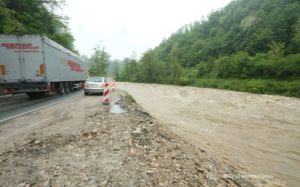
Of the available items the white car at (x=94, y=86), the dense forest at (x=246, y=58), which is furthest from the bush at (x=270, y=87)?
the white car at (x=94, y=86)

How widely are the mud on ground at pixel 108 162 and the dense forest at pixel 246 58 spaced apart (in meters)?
28.4

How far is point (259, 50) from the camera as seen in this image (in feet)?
209

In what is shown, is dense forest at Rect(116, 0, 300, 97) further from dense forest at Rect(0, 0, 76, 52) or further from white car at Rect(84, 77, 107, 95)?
dense forest at Rect(0, 0, 76, 52)

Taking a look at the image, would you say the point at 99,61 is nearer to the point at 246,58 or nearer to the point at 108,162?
the point at 246,58

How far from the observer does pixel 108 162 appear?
4121 mm

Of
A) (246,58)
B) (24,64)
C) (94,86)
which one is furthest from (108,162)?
(246,58)

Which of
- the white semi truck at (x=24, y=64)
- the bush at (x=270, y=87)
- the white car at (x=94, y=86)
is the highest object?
the white semi truck at (x=24, y=64)

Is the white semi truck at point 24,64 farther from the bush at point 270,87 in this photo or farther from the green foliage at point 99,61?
the green foliage at point 99,61

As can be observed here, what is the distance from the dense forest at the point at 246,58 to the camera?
123 ft

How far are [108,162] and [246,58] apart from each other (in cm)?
5013

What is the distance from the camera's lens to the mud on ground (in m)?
3.52

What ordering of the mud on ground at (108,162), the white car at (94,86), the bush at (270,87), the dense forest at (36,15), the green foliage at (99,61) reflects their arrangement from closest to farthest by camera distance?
the mud on ground at (108,162)
the white car at (94,86)
the dense forest at (36,15)
the bush at (270,87)
the green foliage at (99,61)

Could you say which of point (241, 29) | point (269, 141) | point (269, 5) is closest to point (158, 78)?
point (241, 29)

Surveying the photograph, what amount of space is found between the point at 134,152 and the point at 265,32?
6990 cm
